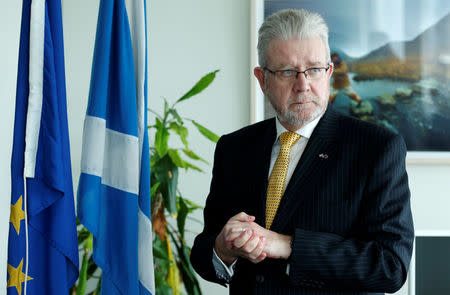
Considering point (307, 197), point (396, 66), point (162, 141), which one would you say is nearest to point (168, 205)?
point (162, 141)

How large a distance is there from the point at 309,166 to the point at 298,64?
0.28 meters

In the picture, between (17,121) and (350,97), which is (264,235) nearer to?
(17,121)

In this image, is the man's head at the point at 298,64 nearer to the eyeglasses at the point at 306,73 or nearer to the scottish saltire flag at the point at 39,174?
the eyeglasses at the point at 306,73

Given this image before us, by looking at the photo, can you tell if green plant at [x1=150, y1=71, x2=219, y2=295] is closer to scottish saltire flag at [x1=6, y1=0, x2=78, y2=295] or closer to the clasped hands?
scottish saltire flag at [x1=6, y1=0, x2=78, y2=295]

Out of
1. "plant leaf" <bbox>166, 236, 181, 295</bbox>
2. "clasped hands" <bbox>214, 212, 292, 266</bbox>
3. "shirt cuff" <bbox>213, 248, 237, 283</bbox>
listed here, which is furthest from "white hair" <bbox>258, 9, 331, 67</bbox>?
"plant leaf" <bbox>166, 236, 181, 295</bbox>

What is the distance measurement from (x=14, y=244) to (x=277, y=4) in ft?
6.32

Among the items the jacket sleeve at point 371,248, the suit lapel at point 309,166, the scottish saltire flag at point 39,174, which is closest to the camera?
the jacket sleeve at point 371,248

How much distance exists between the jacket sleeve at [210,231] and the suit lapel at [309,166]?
0.74ft

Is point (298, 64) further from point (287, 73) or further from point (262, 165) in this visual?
point (262, 165)

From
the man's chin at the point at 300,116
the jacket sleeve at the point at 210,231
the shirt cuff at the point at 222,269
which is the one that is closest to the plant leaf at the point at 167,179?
the jacket sleeve at the point at 210,231

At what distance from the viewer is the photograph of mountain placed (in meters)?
2.95

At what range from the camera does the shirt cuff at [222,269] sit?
152cm

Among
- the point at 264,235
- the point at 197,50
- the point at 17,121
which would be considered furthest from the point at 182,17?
the point at 264,235

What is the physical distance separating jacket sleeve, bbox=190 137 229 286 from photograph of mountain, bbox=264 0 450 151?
147cm
